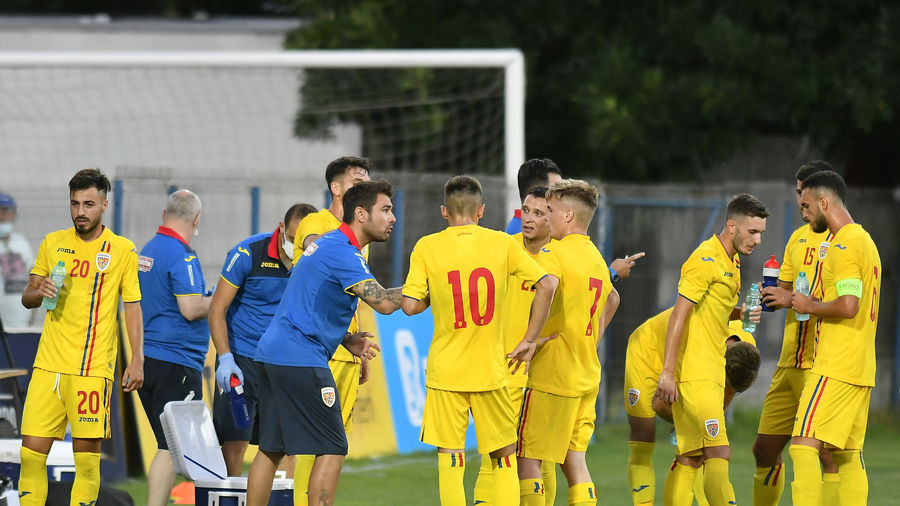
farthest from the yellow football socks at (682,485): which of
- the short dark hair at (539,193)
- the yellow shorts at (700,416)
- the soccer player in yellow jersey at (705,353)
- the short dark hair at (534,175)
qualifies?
the short dark hair at (534,175)

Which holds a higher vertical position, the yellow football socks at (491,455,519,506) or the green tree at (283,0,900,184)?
the green tree at (283,0,900,184)

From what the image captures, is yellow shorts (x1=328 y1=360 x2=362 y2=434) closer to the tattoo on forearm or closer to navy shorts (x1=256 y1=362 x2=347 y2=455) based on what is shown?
navy shorts (x1=256 y1=362 x2=347 y2=455)

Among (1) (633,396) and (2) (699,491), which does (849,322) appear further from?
(2) (699,491)

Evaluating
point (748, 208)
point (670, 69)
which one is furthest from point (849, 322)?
point (670, 69)

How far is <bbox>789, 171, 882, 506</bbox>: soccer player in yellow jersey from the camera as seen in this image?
709cm

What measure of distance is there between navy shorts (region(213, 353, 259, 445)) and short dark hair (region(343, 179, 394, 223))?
5.69 ft

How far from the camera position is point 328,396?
6.60m

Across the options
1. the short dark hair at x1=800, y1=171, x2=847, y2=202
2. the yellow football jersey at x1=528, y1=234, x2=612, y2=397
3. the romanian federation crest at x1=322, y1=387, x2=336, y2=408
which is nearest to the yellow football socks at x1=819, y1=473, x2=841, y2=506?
the yellow football jersey at x1=528, y1=234, x2=612, y2=397

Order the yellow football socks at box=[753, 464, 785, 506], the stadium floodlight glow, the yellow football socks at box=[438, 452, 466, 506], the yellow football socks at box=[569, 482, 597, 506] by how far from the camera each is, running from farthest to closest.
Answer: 1. the stadium floodlight glow
2. the yellow football socks at box=[753, 464, 785, 506]
3. the yellow football socks at box=[569, 482, 597, 506]
4. the yellow football socks at box=[438, 452, 466, 506]

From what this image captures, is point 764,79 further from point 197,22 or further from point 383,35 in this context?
point 197,22

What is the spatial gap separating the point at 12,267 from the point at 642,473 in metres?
7.06

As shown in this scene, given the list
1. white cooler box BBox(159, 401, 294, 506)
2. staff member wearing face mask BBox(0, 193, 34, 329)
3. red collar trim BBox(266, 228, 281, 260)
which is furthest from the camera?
staff member wearing face mask BBox(0, 193, 34, 329)

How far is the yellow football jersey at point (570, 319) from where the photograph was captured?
705cm

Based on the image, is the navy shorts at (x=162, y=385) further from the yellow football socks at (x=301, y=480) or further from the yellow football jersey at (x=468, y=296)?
the yellow football jersey at (x=468, y=296)
